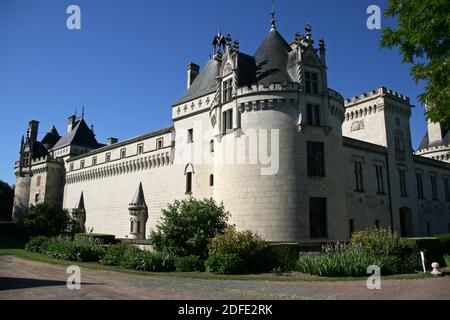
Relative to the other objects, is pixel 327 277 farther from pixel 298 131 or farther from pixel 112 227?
pixel 112 227

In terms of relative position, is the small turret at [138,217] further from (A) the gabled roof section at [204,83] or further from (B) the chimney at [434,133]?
(B) the chimney at [434,133]

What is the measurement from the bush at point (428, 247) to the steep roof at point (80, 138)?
5041cm

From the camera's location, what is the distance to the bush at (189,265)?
18250mm

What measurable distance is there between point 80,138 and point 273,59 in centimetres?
4129

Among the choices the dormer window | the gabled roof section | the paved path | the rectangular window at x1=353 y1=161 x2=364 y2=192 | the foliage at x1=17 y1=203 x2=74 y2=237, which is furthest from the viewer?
the foliage at x1=17 y1=203 x2=74 y2=237

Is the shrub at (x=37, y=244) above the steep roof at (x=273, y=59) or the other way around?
the other way around

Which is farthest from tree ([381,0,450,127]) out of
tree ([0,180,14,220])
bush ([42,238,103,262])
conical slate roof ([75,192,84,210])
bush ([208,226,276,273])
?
tree ([0,180,14,220])

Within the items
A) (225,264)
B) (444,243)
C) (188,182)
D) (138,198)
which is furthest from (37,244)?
(444,243)

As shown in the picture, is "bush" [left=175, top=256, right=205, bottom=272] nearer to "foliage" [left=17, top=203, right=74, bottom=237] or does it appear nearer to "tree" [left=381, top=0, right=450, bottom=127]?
"tree" [left=381, top=0, right=450, bottom=127]

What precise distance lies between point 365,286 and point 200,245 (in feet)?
32.5

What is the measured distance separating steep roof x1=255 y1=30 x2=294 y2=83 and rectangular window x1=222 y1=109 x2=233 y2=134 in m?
3.09

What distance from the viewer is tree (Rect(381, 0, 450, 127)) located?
11.3 meters

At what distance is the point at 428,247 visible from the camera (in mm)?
19344

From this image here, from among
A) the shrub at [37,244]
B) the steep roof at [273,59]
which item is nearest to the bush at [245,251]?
the steep roof at [273,59]
